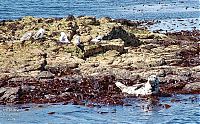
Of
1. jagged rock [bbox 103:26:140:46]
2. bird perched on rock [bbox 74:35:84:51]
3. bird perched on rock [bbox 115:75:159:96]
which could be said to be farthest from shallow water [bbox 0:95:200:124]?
jagged rock [bbox 103:26:140:46]

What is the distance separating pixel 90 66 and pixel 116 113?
815cm

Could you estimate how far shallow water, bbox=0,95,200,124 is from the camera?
20500 millimetres

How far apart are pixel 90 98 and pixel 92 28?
16388mm

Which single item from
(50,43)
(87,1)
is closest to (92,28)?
(50,43)

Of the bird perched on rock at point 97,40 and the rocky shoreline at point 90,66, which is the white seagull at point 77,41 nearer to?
the rocky shoreline at point 90,66

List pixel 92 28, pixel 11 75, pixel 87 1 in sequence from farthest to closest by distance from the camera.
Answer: pixel 87 1 → pixel 92 28 → pixel 11 75

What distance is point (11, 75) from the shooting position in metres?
28.1

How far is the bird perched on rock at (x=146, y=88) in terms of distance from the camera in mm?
24222

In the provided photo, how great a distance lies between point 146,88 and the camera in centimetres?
2445

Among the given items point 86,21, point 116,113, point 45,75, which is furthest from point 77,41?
point 116,113

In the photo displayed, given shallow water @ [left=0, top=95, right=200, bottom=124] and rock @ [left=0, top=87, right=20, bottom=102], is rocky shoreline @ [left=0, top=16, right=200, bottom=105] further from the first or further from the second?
shallow water @ [left=0, top=95, right=200, bottom=124]

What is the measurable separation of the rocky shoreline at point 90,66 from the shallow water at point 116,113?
0.95 meters

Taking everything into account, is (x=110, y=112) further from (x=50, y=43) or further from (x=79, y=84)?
(x=50, y=43)

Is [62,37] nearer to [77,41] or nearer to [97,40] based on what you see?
[77,41]
